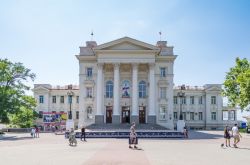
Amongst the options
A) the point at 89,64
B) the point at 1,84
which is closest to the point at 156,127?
the point at 89,64

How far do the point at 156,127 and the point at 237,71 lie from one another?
16851mm

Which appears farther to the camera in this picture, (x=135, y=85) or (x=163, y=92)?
(x=163, y=92)

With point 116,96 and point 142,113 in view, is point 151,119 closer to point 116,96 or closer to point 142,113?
point 142,113

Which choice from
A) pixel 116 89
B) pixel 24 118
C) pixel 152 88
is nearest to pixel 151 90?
pixel 152 88

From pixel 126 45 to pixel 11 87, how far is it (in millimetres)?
19870

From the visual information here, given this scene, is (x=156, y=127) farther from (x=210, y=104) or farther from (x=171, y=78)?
(x=210, y=104)

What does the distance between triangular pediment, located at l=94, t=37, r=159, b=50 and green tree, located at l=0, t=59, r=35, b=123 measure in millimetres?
13003

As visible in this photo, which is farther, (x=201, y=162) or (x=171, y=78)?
(x=171, y=78)

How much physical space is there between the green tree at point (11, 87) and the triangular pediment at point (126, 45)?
13.0m

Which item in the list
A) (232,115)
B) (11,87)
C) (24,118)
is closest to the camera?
A: (11,87)

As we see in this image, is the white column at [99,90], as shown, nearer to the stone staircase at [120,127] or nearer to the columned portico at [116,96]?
the columned portico at [116,96]

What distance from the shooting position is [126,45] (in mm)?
59469

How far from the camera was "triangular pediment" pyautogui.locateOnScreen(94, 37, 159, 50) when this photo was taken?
5875 centimetres

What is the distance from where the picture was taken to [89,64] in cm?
6238
